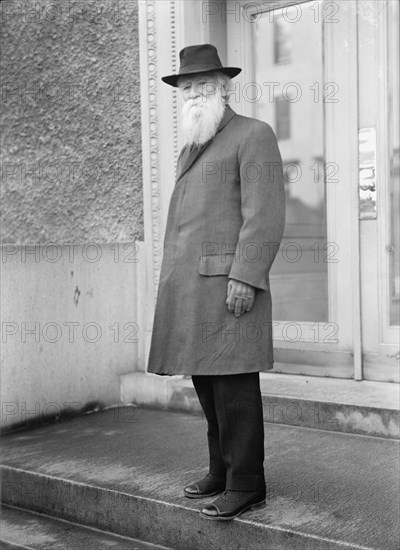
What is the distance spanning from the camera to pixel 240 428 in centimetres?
292

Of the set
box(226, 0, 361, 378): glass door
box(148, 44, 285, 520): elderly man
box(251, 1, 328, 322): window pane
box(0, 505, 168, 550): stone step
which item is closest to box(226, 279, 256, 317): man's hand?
box(148, 44, 285, 520): elderly man

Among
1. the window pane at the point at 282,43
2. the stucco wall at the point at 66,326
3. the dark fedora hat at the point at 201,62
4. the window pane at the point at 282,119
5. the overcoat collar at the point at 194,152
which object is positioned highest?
the window pane at the point at 282,43

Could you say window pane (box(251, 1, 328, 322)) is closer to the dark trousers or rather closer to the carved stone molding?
the carved stone molding

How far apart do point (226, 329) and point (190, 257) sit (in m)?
0.31

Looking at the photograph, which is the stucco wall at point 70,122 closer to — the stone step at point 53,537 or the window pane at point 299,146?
the window pane at point 299,146

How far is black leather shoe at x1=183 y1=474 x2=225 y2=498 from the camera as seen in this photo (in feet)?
10.2

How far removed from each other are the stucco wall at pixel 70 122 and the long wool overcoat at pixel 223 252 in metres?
1.92

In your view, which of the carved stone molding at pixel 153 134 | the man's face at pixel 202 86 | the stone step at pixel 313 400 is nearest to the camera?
the man's face at pixel 202 86

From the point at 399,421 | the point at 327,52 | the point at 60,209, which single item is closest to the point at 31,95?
the point at 60,209

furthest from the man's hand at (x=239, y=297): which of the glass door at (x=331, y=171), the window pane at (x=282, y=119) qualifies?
the window pane at (x=282, y=119)

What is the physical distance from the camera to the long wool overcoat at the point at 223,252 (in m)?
2.84

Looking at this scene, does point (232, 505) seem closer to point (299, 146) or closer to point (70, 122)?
point (70, 122)

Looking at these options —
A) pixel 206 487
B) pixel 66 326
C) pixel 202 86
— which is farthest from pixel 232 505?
pixel 66 326

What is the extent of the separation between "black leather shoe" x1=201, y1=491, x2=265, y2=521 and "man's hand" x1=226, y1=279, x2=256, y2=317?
0.67m
